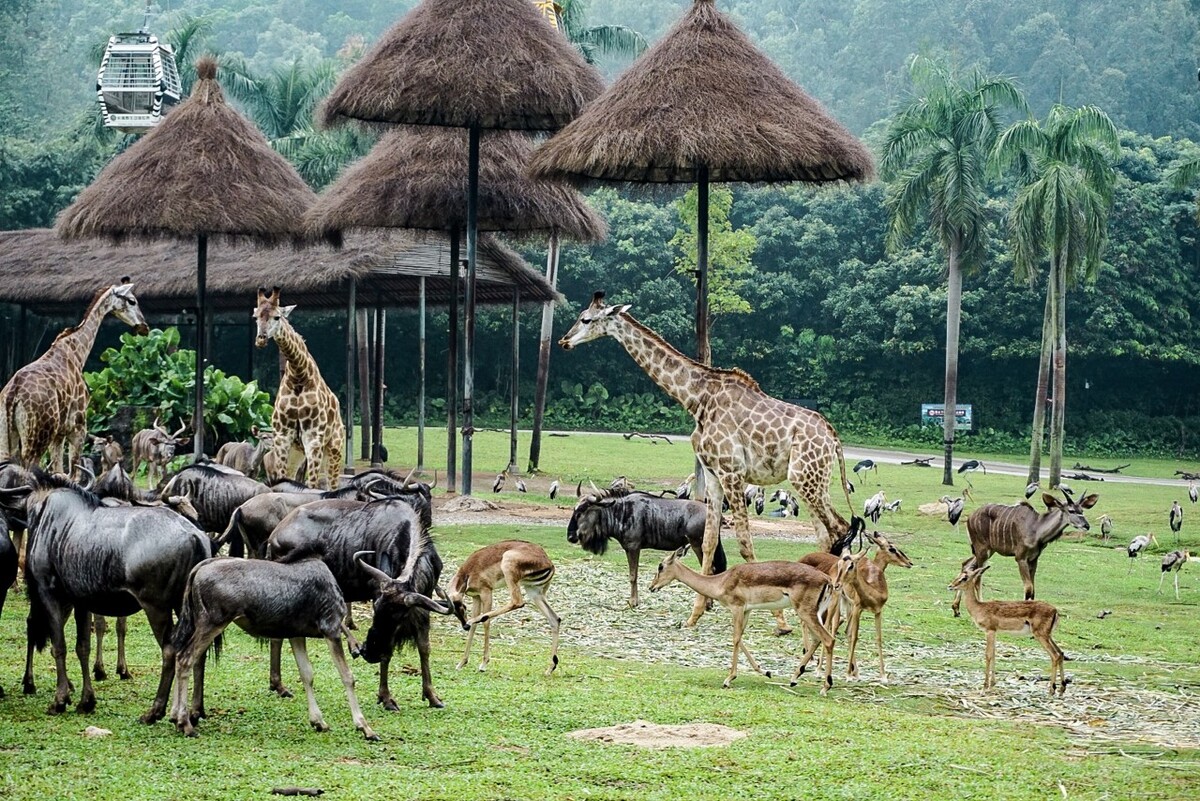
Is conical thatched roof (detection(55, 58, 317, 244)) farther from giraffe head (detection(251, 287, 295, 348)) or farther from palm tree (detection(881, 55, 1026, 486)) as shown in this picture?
palm tree (detection(881, 55, 1026, 486))

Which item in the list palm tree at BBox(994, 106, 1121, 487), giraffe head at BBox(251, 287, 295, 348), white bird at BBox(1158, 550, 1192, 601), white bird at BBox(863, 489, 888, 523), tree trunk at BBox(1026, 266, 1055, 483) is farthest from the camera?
tree trunk at BBox(1026, 266, 1055, 483)

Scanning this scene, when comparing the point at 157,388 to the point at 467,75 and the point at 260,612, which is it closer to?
the point at 467,75

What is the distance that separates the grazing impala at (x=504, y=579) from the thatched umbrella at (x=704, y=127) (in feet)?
20.3

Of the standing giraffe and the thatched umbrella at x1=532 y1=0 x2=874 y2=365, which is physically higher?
the thatched umbrella at x1=532 y1=0 x2=874 y2=365

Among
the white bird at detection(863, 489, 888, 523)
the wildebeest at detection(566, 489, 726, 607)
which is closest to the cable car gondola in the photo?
the white bird at detection(863, 489, 888, 523)

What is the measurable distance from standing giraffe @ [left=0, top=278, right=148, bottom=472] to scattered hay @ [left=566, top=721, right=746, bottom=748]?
710 cm

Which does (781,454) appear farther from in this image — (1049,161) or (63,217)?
(1049,161)

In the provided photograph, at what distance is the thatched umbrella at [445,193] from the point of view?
798 inches

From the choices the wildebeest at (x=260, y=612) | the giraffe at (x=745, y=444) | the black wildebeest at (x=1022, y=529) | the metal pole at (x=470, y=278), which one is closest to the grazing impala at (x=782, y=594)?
the giraffe at (x=745, y=444)

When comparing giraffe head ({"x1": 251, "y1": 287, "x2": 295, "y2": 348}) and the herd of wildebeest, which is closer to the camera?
the herd of wildebeest

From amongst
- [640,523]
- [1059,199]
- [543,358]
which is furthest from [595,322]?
[1059,199]

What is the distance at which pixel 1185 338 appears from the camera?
136ft

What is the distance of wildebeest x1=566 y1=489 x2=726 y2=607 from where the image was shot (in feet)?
40.9

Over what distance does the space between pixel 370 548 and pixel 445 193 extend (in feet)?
41.0
